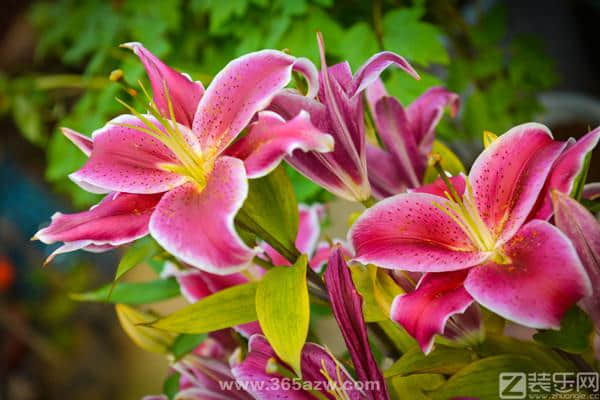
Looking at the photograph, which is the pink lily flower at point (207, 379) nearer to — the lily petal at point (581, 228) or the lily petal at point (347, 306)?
the lily petal at point (347, 306)

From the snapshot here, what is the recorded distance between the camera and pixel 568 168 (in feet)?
1.01

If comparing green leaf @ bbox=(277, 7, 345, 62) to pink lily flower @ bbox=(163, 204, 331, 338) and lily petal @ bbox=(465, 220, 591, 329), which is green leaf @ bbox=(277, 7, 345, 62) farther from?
lily petal @ bbox=(465, 220, 591, 329)

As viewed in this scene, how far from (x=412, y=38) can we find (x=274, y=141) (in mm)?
438

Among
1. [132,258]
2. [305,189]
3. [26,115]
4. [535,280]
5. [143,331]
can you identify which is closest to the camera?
[535,280]

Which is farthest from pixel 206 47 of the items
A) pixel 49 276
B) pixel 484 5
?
pixel 49 276

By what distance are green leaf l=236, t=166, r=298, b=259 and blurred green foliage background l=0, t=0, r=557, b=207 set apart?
284mm

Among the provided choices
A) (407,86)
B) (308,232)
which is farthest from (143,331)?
(407,86)

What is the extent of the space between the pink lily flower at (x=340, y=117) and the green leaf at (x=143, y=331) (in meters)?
0.21

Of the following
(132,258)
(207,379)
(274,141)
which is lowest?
(207,379)

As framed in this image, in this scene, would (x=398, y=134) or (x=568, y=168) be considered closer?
(x=568, y=168)

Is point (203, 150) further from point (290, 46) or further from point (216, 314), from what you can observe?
point (290, 46)

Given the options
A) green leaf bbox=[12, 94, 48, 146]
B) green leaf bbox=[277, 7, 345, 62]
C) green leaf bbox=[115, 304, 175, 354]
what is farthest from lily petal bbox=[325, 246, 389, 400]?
green leaf bbox=[12, 94, 48, 146]

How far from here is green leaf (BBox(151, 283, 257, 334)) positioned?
0.39 metres

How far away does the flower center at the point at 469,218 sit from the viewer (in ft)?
1.09
